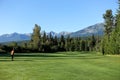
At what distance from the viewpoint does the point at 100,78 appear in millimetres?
24375

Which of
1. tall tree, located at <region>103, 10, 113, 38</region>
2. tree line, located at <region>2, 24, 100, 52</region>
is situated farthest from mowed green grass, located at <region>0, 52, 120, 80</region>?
tree line, located at <region>2, 24, 100, 52</region>

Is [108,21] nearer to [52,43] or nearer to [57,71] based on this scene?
[52,43]

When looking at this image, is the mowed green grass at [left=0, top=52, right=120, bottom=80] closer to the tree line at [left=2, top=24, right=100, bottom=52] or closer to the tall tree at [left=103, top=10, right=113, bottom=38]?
the tall tree at [left=103, top=10, right=113, bottom=38]

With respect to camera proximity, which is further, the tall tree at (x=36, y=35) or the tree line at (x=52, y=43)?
the tall tree at (x=36, y=35)

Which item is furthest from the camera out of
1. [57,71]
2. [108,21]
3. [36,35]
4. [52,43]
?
[52,43]

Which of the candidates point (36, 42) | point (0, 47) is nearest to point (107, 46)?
point (0, 47)

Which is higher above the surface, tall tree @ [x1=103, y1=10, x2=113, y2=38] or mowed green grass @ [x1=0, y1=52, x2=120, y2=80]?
tall tree @ [x1=103, y1=10, x2=113, y2=38]

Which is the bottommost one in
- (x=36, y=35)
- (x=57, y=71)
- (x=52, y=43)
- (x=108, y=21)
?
(x=57, y=71)

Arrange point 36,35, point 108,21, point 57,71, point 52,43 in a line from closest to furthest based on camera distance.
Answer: point 57,71 < point 108,21 < point 36,35 < point 52,43

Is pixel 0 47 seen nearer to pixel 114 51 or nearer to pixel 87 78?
pixel 114 51

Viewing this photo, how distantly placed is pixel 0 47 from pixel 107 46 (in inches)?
1464

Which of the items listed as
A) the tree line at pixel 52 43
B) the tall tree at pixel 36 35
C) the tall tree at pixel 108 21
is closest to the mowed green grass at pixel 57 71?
the tall tree at pixel 108 21

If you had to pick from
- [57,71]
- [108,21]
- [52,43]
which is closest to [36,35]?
[52,43]

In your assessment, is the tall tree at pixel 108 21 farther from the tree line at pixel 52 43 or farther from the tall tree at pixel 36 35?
the tall tree at pixel 36 35
